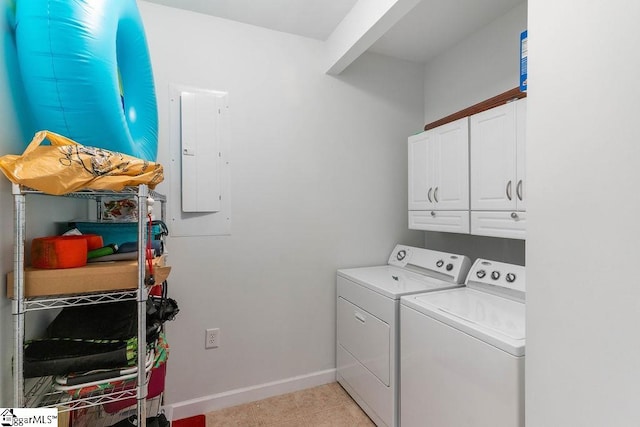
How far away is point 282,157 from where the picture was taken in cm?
217

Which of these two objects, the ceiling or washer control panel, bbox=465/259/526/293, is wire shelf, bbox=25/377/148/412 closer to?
washer control panel, bbox=465/259/526/293

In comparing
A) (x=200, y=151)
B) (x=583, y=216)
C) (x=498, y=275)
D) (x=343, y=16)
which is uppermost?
(x=343, y=16)

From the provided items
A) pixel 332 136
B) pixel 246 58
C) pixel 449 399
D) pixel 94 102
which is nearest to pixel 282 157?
pixel 332 136

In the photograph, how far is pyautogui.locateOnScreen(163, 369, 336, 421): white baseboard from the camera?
191 cm

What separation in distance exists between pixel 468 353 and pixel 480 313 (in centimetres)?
22

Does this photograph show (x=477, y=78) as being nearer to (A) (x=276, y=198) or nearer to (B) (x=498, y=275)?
(B) (x=498, y=275)

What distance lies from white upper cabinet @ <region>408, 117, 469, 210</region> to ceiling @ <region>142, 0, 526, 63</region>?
739 mm

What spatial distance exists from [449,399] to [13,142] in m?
1.96

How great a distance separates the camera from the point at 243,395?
2.05m

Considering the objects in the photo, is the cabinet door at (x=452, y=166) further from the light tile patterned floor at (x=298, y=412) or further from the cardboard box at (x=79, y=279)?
the cardboard box at (x=79, y=279)

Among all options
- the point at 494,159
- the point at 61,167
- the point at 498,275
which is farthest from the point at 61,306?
the point at 494,159

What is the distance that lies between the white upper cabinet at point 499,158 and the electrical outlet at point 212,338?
1.83m

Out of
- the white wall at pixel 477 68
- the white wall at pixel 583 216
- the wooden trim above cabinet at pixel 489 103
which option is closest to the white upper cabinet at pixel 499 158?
the wooden trim above cabinet at pixel 489 103

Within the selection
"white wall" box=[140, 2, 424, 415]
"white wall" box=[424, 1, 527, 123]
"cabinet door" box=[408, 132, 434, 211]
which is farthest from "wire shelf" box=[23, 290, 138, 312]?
"white wall" box=[424, 1, 527, 123]
